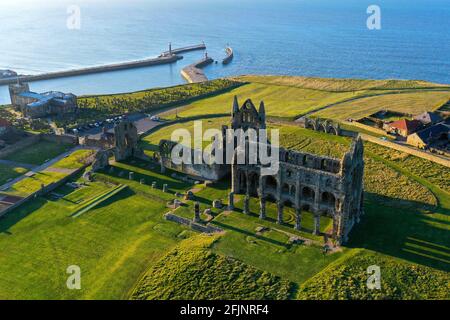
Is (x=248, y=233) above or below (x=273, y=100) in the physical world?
below

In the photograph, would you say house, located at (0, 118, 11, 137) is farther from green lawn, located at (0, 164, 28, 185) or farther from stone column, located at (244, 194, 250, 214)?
stone column, located at (244, 194, 250, 214)

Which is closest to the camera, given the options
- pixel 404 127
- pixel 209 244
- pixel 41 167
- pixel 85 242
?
pixel 209 244

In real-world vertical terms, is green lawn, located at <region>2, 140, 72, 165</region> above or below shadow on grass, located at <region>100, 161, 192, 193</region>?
above

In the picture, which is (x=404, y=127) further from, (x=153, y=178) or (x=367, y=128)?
(x=153, y=178)

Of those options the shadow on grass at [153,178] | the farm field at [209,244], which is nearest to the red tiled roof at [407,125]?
the farm field at [209,244]

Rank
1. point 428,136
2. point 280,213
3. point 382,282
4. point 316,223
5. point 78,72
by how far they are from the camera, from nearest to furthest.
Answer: point 382,282
point 316,223
point 280,213
point 428,136
point 78,72

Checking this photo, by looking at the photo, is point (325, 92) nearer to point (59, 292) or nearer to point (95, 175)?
point (95, 175)

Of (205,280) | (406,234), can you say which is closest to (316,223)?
(406,234)

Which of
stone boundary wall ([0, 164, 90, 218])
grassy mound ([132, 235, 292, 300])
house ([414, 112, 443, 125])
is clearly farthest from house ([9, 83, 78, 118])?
house ([414, 112, 443, 125])
